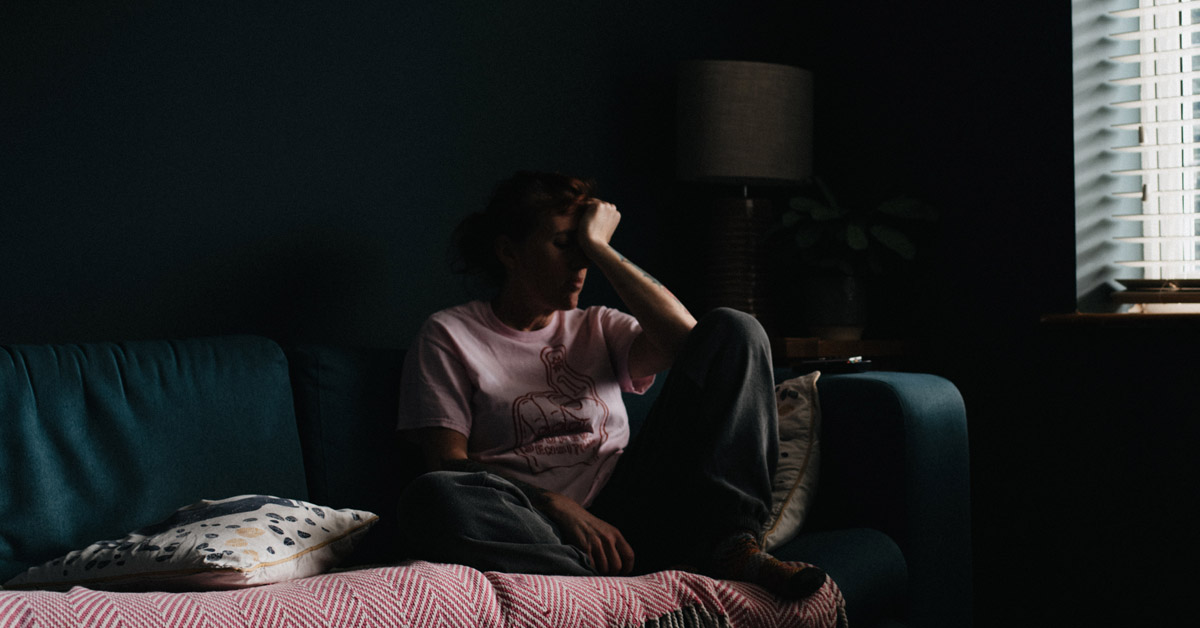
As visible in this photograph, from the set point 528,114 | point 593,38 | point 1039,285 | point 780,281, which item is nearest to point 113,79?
point 528,114

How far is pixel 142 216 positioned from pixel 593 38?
1.32m

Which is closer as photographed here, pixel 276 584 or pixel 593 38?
pixel 276 584

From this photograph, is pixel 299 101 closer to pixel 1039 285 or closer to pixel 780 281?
pixel 780 281

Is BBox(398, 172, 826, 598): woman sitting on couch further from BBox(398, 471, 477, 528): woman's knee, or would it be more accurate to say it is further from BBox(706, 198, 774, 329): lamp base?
BBox(706, 198, 774, 329): lamp base

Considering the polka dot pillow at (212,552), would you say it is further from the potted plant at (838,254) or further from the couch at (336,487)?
the potted plant at (838,254)

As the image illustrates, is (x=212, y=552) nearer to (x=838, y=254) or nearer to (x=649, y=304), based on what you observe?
(x=649, y=304)

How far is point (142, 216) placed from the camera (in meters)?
1.98

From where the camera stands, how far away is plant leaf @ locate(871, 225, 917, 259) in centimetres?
→ 261

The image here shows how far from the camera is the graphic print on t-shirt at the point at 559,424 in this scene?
1.83 meters

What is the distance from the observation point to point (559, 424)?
1853 mm

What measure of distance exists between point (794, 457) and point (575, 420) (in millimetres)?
415

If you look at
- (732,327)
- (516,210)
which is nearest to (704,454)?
(732,327)

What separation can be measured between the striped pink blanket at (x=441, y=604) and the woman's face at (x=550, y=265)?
0.69 meters

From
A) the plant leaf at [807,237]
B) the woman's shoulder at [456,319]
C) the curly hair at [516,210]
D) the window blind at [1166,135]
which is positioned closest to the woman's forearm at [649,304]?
the curly hair at [516,210]
